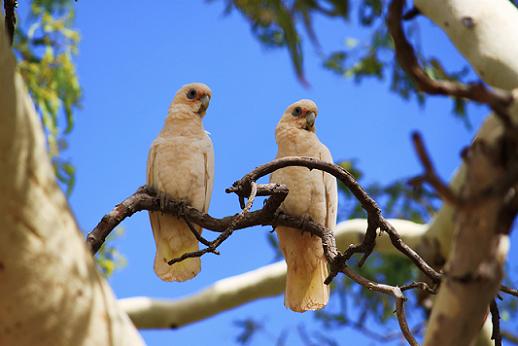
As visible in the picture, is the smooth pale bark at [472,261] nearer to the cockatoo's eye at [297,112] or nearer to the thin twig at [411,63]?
the thin twig at [411,63]

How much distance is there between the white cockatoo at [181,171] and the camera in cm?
197

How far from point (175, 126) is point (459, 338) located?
4.79 ft

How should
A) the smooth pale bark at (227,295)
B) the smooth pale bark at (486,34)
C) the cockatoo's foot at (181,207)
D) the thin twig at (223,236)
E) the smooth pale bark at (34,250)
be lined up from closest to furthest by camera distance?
the smooth pale bark at (34,250), the thin twig at (223,236), the smooth pale bark at (486,34), the cockatoo's foot at (181,207), the smooth pale bark at (227,295)

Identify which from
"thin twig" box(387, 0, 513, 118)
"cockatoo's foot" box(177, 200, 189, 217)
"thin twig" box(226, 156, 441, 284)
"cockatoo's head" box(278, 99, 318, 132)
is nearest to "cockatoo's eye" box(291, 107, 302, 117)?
"cockatoo's head" box(278, 99, 318, 132)

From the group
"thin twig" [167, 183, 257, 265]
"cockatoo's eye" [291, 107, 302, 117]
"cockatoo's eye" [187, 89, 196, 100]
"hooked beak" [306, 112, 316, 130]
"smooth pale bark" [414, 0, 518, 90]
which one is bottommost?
"thin twig" [167, 183, 257, 265]

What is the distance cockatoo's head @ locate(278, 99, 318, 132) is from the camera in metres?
2.21

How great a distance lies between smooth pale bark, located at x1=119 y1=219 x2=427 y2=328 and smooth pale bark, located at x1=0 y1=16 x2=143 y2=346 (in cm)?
235

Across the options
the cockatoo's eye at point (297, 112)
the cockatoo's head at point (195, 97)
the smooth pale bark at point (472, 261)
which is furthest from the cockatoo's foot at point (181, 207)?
the smooth pale bark at point (472, 261)

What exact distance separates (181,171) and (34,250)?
3.67 ft

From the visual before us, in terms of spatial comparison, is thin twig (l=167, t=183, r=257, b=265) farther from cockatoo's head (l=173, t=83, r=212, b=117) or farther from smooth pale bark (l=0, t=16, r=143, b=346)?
cockatoo's head (l=173, t=83, r=212, b=117)

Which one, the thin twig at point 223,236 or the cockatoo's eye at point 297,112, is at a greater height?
the cockatoo's eye at point 297,112

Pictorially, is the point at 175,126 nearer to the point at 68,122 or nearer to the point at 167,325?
the point at 68,122

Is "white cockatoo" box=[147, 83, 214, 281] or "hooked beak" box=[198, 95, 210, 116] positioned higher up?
"hooked beak" box=[198, 95, 210, 116]

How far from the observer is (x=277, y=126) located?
2236 mm
